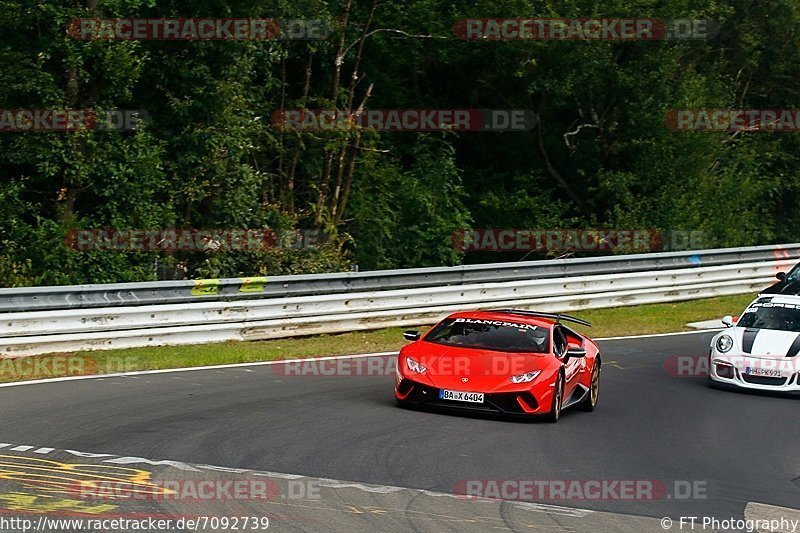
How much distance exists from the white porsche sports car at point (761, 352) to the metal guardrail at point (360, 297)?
5959 mm

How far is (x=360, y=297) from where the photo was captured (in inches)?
795

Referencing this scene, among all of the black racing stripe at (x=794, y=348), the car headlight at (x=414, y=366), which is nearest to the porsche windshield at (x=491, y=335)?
the car headlight at (x=414, y=366)

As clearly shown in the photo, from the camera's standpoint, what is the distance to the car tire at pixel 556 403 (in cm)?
1312

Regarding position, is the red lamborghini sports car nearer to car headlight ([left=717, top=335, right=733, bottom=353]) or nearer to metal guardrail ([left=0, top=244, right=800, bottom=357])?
car headlight ([left=717, top=335, right=733, bottom=353])

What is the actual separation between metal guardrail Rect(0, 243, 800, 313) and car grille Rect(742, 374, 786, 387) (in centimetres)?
683

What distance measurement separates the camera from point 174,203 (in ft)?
79.8

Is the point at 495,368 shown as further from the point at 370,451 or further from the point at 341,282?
the point at 341,282

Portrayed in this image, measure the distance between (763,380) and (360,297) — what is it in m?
7.12

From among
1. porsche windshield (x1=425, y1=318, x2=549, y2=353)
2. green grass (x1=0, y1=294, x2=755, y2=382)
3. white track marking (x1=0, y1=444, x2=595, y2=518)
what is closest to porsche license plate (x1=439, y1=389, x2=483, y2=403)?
porsche windshield (x1=425, y1=318, x2=549, y2=353)

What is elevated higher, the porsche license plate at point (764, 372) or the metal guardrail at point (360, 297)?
the metal guardrail at point (360, 297)

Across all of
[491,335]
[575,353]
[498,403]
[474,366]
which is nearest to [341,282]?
[491,335]

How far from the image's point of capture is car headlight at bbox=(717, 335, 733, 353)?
1684cm

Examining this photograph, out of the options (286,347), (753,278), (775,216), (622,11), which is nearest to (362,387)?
(286,347)

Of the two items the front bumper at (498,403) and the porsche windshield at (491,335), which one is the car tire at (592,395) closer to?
the porsche windshield at (491,335)
